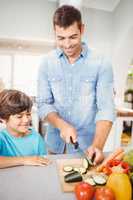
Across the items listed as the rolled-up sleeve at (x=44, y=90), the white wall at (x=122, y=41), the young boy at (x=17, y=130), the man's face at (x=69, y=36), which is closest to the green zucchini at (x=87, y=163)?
the young boy at (x=17, y=130)

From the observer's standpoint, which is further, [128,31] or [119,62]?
[119,62]

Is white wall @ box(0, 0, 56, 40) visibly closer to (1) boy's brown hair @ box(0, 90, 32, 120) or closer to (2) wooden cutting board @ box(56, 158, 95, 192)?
(1) boy's brown hair @ box(0, 90, 32, 120)

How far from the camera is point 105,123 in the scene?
1.26 meters

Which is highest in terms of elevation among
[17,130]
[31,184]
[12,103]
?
[12,103]

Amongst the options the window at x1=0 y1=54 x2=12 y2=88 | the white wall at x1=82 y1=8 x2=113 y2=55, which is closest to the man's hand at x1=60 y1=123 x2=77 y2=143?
the white wall at x1=82 y1=8 x2=113 y2=55

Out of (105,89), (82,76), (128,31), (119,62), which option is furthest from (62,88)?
(119,62)

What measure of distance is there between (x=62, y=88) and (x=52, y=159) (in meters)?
0.46

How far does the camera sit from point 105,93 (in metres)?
1.31

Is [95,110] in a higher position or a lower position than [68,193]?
higher

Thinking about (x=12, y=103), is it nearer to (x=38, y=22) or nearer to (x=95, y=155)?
(x=95, y=155)

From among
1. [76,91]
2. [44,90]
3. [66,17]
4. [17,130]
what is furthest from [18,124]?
[66,17]

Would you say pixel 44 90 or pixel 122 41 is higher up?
pixel 122 41

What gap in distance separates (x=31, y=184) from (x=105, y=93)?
2.15ft

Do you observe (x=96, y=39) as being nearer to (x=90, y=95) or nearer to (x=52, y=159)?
(x=90, y=95)
